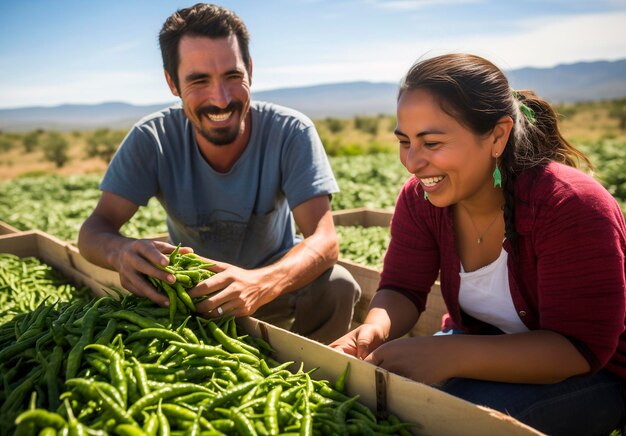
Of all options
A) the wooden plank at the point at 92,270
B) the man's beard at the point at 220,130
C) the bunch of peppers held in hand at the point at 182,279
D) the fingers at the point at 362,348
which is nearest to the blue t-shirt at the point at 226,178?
the man's beard at the point at 220,130

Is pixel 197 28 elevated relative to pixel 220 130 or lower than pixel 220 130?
elevated

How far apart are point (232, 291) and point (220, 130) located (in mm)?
1817

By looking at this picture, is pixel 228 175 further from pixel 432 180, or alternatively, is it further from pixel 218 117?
pixel 432 180

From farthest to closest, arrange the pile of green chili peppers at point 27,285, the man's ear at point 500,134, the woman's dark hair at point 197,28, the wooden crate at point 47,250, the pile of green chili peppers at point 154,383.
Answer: the wooden crate at point 47,250
the pile of green chili peppers at point 27,285
the woman's dark hair at point 197,28
the man's ear at point 500,134
the pile of green chili peppers at point 154,383

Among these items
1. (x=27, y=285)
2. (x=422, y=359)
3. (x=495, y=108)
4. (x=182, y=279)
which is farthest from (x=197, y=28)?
(x=422, y=359)

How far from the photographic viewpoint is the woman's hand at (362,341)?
10.6 ft

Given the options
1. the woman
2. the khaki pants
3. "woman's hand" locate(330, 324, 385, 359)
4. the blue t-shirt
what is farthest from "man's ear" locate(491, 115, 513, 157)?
the khaki pants

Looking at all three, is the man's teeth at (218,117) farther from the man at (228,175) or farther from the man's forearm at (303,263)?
the man's forearm at (303,263)

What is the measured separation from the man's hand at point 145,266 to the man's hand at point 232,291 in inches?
8.1

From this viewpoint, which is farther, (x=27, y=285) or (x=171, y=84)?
(x=27, y=285)

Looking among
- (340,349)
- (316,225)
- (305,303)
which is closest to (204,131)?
(316,225)

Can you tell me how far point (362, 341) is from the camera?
3.23 meters

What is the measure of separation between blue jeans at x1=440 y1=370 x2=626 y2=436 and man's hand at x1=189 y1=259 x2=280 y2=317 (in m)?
1.33

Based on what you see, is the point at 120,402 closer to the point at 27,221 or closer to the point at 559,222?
the point at 559,222
